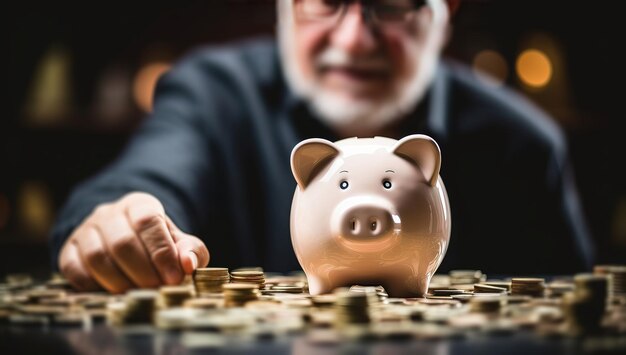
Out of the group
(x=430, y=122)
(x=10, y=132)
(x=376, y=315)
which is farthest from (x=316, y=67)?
(x=10, y=132)

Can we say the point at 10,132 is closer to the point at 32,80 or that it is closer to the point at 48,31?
the point at 32,80

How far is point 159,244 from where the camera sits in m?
1.12

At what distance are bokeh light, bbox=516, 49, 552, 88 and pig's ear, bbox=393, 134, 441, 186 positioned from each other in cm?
307

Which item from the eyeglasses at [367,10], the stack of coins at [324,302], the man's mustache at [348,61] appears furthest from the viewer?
the man's mustache at [348,61]

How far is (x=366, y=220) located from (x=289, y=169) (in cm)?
164

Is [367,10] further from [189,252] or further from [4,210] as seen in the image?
[4,210]

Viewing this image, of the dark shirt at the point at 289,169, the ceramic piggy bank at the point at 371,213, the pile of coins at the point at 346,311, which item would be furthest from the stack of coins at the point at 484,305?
the dark shirt at the point at 289,169

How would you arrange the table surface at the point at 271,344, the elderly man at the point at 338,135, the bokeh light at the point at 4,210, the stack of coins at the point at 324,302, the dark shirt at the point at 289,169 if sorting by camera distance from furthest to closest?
the bokeh light at the point at 4,210 < the dark shirt at the point at 289,169 < the elderly man at the point at 338,135 < the stack of coins at the point at 324,302 < the table surface at the point at 271,344

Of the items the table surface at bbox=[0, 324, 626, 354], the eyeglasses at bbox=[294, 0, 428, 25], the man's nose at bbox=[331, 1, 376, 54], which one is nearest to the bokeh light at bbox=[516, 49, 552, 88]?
the eyeglasses at bbox=[294, 0, 428, 25]

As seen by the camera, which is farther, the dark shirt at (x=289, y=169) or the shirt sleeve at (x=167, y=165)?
the dark shirt at (x=289, y=169)

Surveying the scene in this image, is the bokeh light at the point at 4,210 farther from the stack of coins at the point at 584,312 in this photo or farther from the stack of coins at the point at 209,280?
the stack of coins at the point at 584,312

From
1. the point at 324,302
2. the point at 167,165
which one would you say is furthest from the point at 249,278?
the point at 167,165

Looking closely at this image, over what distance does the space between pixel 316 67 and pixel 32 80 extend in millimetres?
2245

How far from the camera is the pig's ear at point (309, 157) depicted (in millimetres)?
1022
